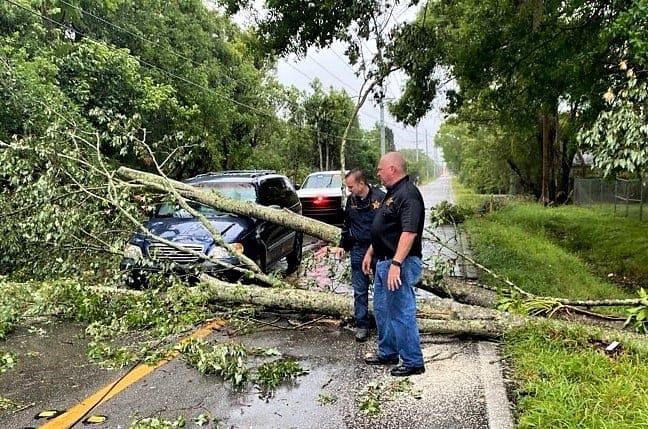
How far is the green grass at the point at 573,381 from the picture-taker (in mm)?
3629

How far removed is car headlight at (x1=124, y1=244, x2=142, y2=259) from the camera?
22.9ft

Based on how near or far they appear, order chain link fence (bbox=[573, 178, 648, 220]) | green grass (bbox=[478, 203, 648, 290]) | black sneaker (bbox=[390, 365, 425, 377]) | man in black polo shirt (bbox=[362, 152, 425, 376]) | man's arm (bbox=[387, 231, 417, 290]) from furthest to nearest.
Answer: chain link fence (bbox=[573, 178, 648, 220]), green grass (bbox=[478, 203, 648, 290]), black sneaker (bbox=[390, 365, 425, 377]), man in black polo shirt (bbox=[362, 152, 425, 376]), man's arm (bbox=[387, 231, 417, 290])


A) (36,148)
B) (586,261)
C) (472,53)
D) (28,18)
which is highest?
(28,18)

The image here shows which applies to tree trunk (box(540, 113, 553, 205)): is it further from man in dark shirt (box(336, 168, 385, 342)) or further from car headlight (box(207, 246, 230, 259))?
man in dark shirt (box(336, 168, 385, 342))

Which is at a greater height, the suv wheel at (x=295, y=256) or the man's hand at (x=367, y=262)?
the man's hand at (x=367, y=262)

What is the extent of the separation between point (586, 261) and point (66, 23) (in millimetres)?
15829

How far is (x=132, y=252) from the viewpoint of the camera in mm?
7098

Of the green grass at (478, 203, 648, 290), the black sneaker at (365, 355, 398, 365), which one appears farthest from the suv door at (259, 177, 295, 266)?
the green grass at (478, 203, 648, 290)

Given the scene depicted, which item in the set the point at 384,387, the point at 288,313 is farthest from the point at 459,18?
the point at 384,387

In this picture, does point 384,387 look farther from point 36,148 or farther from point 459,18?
point 459,18

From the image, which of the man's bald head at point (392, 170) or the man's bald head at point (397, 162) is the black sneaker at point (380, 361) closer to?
the man's bald head at point (392, 170)

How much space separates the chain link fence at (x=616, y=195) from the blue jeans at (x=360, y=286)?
13005 mm

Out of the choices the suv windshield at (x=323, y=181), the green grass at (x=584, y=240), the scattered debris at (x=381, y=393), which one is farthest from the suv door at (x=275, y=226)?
the suv windshield at (x=323, y=181)

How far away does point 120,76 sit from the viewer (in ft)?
48.9
